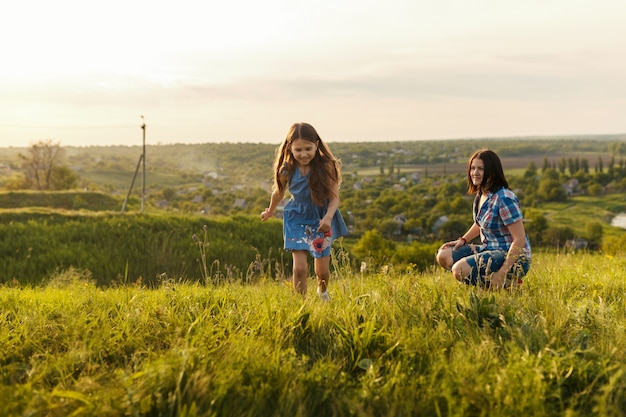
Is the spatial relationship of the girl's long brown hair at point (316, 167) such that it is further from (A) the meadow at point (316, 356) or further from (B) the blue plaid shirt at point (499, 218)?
(B) the blue plaid shirt at point (499, 218)

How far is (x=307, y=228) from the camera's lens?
5211mm

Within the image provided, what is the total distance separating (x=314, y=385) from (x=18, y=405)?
146 centimetres

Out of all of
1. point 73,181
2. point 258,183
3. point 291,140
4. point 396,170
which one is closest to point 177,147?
point 258,183

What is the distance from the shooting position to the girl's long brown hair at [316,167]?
5152 mm

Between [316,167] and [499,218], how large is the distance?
1.84m

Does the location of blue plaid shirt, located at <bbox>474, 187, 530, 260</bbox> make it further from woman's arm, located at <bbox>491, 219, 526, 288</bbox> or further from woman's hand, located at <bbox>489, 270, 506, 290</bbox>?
woman's hand, located at <bbox>489, 270, 506, 290</bbox>

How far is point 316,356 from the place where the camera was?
10.3 ft

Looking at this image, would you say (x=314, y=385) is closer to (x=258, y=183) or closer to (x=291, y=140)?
(x=291, y=140)

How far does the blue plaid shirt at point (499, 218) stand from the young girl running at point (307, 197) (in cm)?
139

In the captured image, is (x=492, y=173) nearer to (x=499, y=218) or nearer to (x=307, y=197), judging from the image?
(x=499, y=218)

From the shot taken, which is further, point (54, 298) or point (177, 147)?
point (177, 147)

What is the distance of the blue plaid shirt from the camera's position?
4570mm

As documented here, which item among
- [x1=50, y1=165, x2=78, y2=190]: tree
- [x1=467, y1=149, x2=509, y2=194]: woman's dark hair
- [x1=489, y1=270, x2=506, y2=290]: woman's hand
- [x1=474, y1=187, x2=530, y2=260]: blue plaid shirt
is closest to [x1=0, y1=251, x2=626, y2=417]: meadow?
[x1=489, y1=270, x2=506, y2=290]: woman's hand

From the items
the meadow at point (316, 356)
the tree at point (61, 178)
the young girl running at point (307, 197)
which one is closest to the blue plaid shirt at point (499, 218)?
the meadow at point (316, 356)
